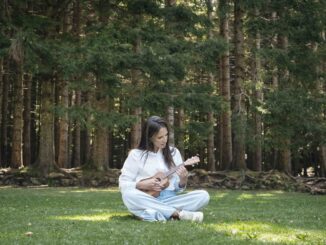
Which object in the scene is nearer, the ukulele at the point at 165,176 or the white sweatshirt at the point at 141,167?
the ukulele at the point at 165,176

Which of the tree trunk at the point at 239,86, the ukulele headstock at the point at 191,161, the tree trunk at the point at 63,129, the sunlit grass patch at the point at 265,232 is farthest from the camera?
the tree trunk at the point at 63,129

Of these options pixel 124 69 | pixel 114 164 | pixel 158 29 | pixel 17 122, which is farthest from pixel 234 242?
pixel 114 164

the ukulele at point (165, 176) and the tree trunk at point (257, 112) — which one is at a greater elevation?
the tree trunk at point (257, 112)

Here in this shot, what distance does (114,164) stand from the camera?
43250 mm

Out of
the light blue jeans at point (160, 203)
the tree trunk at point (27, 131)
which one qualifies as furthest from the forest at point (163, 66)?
the light blue jeans at point (160, 203)

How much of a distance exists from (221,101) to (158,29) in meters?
3.32

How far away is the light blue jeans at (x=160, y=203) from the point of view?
7.89 metres

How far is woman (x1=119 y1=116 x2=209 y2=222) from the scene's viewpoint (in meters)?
7.88

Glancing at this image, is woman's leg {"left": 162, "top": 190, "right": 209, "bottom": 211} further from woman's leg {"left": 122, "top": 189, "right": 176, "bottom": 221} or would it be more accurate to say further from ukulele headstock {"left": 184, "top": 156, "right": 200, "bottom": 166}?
ukulele headstock {"left": 184, "top": 156, "right": 200, "bottom": 166}

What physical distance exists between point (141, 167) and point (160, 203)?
1.84ft

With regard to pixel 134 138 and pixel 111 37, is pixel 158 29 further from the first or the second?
pixel 134 138

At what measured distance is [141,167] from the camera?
8.02 meters

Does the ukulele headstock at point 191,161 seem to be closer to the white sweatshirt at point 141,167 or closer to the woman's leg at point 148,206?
the white sweatshirt at point 141,167

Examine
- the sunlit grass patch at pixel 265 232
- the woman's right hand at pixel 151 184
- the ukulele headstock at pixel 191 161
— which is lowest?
the sunlit grass patch at pixel 265 232
